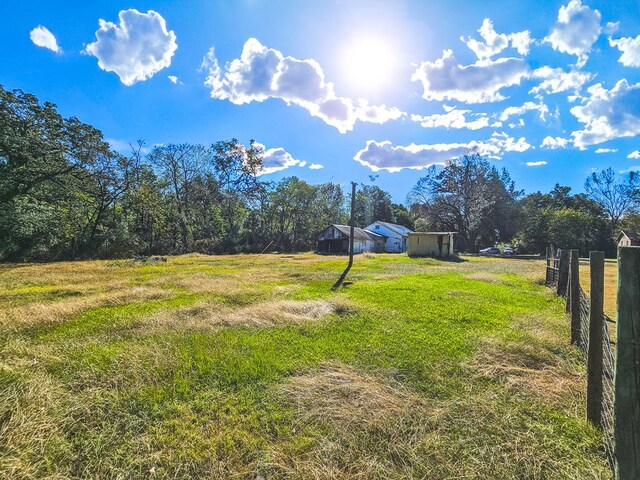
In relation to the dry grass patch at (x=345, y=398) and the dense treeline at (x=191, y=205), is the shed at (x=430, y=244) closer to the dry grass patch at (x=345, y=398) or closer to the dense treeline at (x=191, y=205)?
the dense treeline at (x=191, y=205)

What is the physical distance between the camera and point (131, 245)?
1143 inches

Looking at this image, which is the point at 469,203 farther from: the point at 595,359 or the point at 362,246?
the point at 595,359

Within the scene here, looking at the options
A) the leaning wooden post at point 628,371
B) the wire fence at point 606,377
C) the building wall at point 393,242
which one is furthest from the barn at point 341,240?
the leaning wooden post at point 628,371

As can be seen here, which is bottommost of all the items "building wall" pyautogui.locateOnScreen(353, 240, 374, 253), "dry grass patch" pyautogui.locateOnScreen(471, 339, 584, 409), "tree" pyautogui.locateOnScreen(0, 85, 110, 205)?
"dry grass patch" pyautogui.locateOnScreen(471, 339, 584, 409)

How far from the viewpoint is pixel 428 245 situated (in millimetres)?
31062

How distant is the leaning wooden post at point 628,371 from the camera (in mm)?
1630

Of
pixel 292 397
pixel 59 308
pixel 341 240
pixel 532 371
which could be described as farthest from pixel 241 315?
pixel 341 240

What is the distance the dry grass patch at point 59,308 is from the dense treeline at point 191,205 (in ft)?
61.7

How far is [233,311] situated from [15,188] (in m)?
24.5

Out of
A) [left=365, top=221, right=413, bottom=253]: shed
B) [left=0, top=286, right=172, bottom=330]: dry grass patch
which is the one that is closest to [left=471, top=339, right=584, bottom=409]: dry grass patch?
[left=0, top=286, right=172, bottom=330]: dry grass patch

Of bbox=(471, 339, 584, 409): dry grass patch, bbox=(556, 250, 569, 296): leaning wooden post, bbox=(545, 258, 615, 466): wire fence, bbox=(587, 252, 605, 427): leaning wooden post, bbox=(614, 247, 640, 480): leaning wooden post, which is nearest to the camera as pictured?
bbox=(614, 247, 640, 480): leaning wooden post

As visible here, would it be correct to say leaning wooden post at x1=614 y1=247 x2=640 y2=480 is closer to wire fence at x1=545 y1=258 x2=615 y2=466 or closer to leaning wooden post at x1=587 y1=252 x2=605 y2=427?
wire fence at x1=545 y1=258 x2=615 y2=466

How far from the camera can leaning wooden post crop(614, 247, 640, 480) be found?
5.35ft

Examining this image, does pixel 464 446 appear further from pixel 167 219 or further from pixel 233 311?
pixel 167 219
